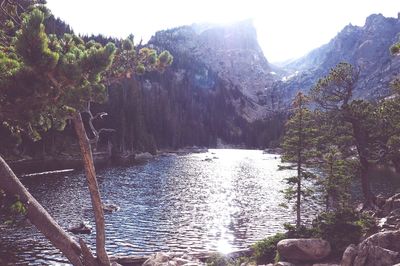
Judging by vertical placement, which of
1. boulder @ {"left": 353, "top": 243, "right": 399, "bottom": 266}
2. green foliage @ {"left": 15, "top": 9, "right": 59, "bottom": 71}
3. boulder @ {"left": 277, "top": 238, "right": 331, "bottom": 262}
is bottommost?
boulder @ {"left": 277, "top": 238, "right": 331, "bottom": 262}

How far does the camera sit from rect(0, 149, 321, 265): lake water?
3497 cm

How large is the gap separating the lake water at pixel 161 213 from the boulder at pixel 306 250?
1063cm

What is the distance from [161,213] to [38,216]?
116ft

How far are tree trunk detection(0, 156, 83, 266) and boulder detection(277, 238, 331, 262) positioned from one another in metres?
14.7

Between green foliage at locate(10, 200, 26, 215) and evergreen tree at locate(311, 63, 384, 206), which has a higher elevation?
evergreen tree at locate(311, 63, 384, 206)

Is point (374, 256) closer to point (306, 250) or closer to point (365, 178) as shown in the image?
point (306, 250)

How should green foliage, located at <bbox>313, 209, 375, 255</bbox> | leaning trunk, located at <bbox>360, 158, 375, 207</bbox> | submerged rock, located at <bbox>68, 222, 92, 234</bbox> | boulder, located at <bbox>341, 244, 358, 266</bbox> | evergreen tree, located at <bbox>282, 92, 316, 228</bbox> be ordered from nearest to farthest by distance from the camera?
boulder, located at <bbox>341, 244, 358, 266</bbox> → green foliage, located at <bbox>313, 209, 375, 255</bbox> → evergreen tree, located at <bbox>282, 92, 316, 228</bbox> → submerged rock, located at <bbox>68, 222, 92, 234</bbox> → leaning trunk, located at <bbox>360, 158, 375, 207</bbox>

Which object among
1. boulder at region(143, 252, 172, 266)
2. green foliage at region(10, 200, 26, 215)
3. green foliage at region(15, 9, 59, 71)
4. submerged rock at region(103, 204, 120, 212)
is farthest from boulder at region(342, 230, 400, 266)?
submerged rock at region(103, 204, 120, 212)

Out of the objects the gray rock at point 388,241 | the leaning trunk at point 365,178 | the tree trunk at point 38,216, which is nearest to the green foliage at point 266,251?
the gray rock at point 388,241

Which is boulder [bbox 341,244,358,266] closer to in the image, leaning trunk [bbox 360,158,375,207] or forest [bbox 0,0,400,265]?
forest [bbox 0,0,400,265]

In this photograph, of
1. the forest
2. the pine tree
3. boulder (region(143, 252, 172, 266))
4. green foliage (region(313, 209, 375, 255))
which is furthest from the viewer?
boulder (region(143, 252, 172, 266))

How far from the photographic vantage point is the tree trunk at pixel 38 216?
48.4 ft

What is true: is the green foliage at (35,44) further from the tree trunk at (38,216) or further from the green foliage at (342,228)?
the green foliage at (342,228)

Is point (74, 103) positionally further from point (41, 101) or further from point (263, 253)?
Answer: point (263, 253)
